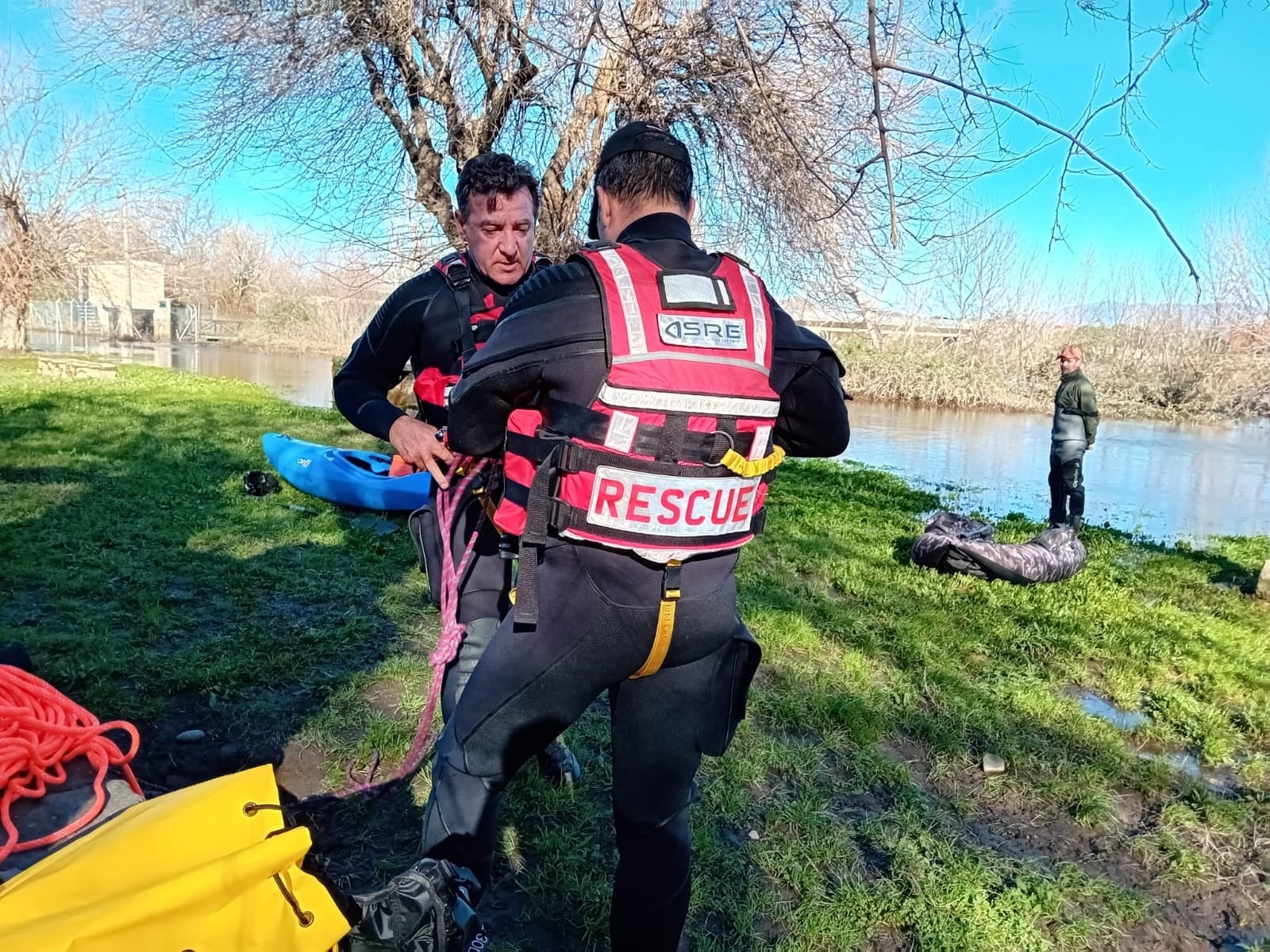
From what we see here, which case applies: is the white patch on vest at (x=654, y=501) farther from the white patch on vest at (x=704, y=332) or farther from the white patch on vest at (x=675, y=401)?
the white patch on vest at (x=704, y=332)

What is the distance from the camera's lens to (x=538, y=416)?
1799 mm

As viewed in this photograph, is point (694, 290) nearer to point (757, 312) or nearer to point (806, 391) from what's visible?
point (757, 312)

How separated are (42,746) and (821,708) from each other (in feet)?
10.6

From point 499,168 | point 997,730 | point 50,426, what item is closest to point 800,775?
point 997,730

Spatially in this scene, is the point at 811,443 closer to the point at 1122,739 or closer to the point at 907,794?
the point at 907,794

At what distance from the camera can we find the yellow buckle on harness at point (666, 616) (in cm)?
173

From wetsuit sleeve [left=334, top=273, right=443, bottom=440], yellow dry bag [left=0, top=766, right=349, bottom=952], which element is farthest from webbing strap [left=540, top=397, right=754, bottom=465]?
wetsuit sleeve [left=334, top=273, right=443, bottom=440]

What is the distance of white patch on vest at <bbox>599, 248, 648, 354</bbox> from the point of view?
5.30 feet

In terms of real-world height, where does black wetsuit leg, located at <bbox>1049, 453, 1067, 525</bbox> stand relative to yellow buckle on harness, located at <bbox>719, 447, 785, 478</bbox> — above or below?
below

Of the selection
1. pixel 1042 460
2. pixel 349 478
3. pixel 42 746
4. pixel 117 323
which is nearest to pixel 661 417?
pixel 42 746

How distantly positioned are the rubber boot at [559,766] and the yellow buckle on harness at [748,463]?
1.87 metres

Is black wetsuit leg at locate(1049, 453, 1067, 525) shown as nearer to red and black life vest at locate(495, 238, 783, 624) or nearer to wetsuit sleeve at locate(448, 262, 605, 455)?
red and black life vest at locate(495, 238, 783, 624)

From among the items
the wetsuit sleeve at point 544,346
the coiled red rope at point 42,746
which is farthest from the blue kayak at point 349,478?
the wetsuit sleeve at point 544,346

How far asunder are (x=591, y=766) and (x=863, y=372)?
1037 inches
